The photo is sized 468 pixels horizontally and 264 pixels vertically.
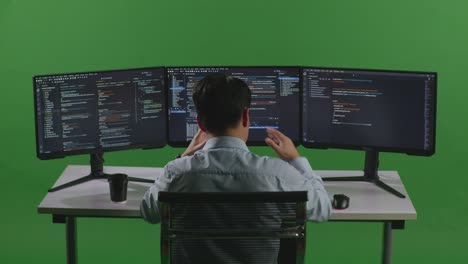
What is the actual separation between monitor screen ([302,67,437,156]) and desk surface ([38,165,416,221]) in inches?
7.8

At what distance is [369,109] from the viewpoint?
4504 millimetres

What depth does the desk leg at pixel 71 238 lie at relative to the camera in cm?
455

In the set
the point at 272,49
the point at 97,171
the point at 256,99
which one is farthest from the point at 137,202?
the point at 272,49

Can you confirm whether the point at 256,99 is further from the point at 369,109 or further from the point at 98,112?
the point at 98,112

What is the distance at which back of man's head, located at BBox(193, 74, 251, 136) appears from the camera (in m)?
3.40

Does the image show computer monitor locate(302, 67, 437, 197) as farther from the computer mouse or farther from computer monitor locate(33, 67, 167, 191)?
computer monitor locate(33, 67, 167, 191)

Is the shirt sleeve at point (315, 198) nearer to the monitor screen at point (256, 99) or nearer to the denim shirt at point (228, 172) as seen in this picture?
the denim shirt at point (228, 172)

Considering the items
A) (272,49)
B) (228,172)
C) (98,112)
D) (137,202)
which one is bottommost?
(137,202)

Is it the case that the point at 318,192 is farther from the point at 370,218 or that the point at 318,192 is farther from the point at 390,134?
the point at 390,134

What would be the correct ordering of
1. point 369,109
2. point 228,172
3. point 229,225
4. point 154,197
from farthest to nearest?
point 369,109 < point 154,197 < point 228,172 < point 229,225

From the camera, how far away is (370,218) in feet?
13.6

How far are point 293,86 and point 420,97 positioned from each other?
570 mm

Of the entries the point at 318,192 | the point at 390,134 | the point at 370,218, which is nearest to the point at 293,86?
the point at 390,134

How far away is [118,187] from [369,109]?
3.80 ft
